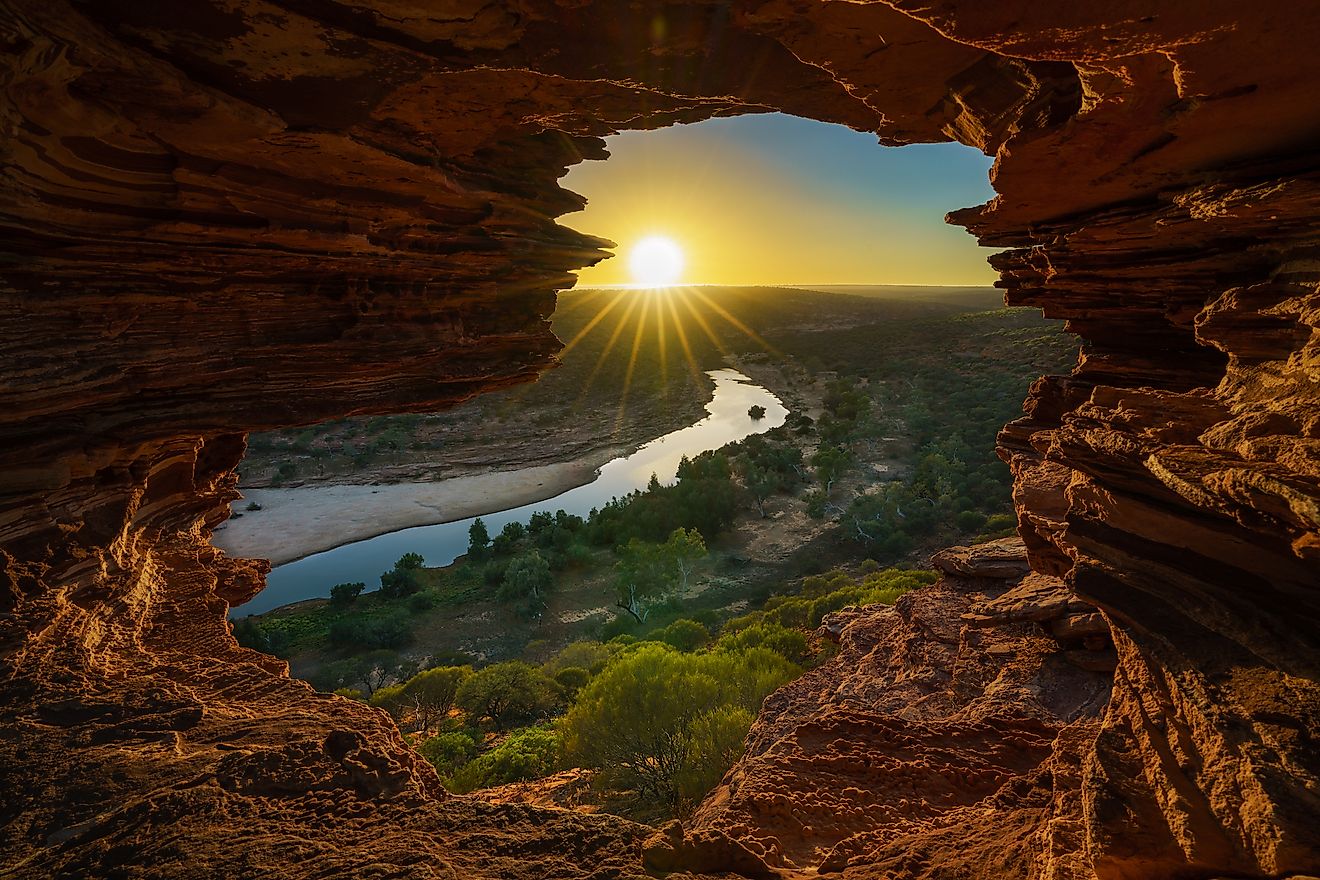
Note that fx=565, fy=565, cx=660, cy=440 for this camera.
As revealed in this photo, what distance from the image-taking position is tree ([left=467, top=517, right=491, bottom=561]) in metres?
33.5

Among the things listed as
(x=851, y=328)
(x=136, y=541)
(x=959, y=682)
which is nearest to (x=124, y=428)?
(x=136, y=541)

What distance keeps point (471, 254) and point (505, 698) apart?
13.3m

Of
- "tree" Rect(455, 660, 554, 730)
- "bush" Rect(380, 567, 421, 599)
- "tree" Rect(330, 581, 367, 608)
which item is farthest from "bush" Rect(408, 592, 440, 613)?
"tree" Rect(455, 660, 554, 730)

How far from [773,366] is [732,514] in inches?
2469

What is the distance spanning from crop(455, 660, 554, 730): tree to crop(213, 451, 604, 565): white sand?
22.6 m

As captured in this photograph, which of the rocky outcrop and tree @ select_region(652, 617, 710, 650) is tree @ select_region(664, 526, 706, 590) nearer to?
tree @ select_region(652, 617, 710, 650)

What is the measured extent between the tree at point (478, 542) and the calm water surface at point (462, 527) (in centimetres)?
141

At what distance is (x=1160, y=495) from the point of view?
4211mm

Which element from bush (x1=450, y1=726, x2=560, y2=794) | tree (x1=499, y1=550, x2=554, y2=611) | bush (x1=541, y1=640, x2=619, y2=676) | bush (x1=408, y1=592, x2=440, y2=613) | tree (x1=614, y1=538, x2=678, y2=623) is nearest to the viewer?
bush (x1=450, y1=726, x2=560, y2=794)

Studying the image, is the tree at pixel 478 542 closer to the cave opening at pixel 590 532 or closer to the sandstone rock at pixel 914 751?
the cave opening at pixel 590 532

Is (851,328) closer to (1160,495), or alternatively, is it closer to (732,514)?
(732,514)

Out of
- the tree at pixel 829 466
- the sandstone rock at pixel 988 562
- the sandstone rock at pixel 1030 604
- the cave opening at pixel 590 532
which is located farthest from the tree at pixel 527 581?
the sandstone rock at pixel 1030 604

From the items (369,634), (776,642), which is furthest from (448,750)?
(369,634)

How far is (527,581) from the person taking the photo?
2820cm
